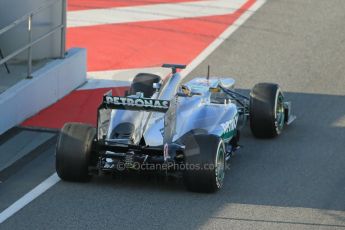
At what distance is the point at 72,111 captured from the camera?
15320mm

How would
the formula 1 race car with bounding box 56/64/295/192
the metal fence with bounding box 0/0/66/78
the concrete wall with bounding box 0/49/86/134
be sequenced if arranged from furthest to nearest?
1. the metal fence with bounding box 0/0/66/78
2. the concrete wall with bounding box 0/49/86/134
3. the formula 1 race car with bounding box 56/64/295/192

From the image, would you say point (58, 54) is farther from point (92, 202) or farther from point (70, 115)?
point (92, 202)

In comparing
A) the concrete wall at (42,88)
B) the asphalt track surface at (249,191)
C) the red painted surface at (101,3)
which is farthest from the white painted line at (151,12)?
the asphalt track surface at (249,191)

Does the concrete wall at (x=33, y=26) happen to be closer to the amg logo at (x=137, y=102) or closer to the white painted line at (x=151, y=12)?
the white painted line at (x=151, y=12)

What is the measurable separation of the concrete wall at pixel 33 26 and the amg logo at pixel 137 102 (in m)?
4.34

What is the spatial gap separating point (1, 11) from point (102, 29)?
13.7 feet

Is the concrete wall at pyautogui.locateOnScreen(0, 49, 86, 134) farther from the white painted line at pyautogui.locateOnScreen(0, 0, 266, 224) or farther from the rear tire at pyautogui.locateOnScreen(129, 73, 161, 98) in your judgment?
the white painted line at pyautogui.locateOnScreen(0, 0, 266, 224)

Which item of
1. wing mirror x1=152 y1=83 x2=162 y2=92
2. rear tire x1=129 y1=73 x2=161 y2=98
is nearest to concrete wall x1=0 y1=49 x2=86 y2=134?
rear tire x1=129 y1=73 x2=161 y2=98

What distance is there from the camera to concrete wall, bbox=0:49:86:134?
14431 millimetres

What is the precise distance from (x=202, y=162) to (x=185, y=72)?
6.21m

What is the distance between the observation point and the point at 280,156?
1345 centimetres

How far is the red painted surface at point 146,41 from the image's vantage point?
59.9 ft

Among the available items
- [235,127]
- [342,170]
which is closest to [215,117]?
[235,127]

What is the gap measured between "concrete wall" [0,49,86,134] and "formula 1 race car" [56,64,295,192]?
2456 mm
